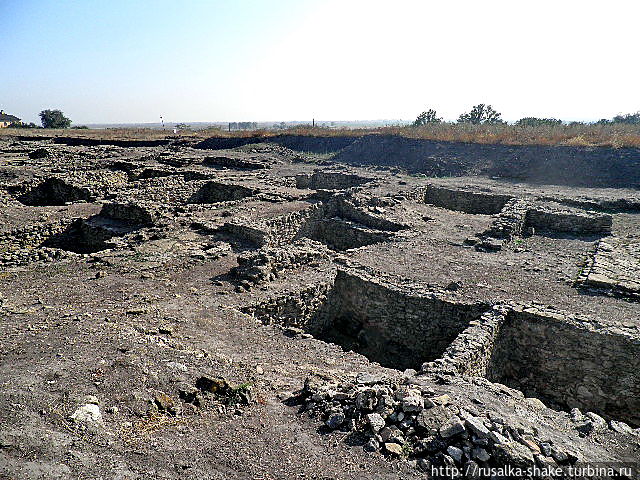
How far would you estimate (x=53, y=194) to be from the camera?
59.7ft

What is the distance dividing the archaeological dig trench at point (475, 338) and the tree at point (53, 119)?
80688 millimetres

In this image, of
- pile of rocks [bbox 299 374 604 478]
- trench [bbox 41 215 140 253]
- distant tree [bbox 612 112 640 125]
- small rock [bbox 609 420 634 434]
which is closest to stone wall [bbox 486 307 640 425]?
small rock [bbox 609 420 634 434]

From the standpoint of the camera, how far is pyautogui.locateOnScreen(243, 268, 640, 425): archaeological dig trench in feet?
22.0

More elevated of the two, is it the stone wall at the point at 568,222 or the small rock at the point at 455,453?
the stone wall at the point at 568,222

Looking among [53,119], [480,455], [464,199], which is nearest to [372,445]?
[480,455]

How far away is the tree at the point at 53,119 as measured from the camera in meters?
71.4

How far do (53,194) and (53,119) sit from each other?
67.2 metres

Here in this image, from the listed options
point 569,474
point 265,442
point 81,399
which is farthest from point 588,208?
point 81,399

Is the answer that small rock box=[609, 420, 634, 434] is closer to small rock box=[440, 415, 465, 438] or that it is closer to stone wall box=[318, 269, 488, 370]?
small rock box=[440, 415, 465, 438]

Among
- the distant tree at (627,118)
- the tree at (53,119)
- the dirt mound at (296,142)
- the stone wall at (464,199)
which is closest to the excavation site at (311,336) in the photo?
the stone wall at (464,199)

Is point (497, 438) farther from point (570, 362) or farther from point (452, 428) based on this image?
point (570, 362)

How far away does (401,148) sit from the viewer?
104 ft

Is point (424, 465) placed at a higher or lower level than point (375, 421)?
lower

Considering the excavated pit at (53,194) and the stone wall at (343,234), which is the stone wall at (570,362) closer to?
the stone wall at (343,234)
